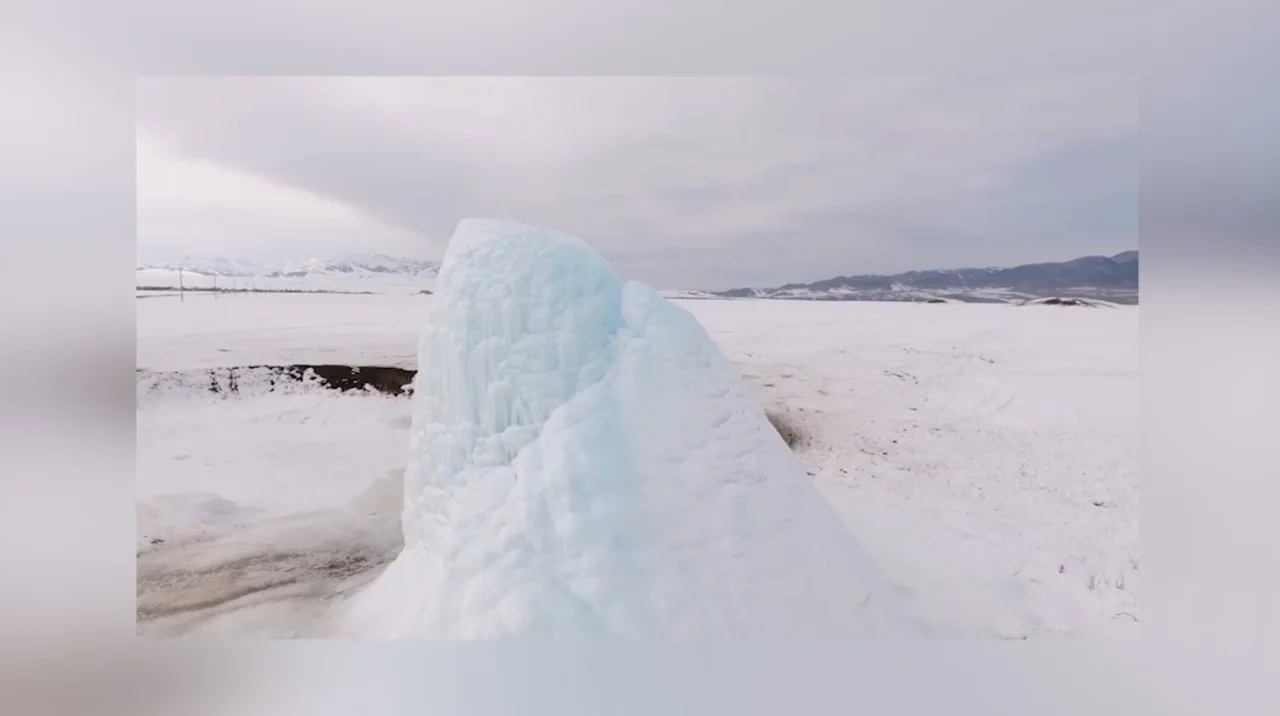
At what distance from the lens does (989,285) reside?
134 cm

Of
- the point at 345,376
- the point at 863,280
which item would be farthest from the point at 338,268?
the point at 863,280

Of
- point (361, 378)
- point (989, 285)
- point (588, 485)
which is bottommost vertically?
point (588, 485)

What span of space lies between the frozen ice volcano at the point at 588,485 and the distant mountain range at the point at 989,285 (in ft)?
1.22

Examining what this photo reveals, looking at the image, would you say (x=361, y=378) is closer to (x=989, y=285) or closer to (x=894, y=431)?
(x=894, y=431)

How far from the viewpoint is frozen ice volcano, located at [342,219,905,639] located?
1.13 metres

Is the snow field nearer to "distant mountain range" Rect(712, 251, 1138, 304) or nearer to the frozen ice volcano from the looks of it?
"distant mountain range" Rect(712, 251, 1138, 304)

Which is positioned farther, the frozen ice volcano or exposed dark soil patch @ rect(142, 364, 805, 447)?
exposed dark soil patch @ rect(142, 364, 805, 447)

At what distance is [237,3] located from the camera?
3.94 ft

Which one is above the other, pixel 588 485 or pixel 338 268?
pixel 338 268

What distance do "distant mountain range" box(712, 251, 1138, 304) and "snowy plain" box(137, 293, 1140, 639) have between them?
0.03 meters

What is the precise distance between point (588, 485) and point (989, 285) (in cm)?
129

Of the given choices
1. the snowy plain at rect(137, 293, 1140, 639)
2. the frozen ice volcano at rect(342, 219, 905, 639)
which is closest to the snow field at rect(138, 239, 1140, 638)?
the snowy plain at rect(137, 293, 1140, 639)

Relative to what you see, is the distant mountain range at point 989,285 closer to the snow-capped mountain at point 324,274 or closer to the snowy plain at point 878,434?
the snowy plain at point 878,434

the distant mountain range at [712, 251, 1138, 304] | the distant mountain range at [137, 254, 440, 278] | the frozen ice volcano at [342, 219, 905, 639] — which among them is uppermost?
the distant mountain range at [137, 254, 440, 278]
